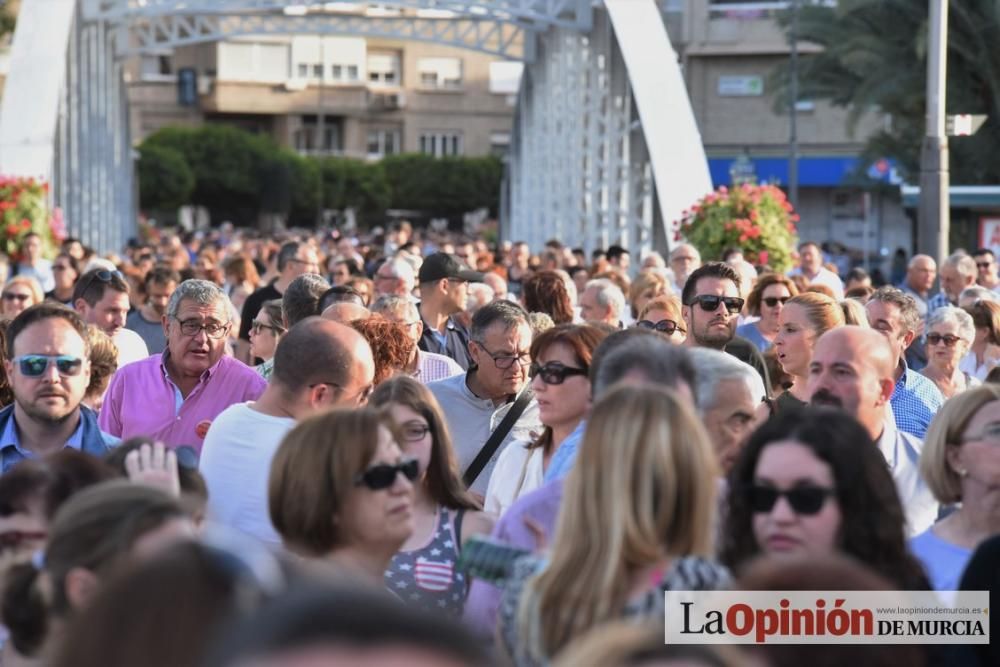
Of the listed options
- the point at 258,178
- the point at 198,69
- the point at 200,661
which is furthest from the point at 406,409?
the point at 198,69

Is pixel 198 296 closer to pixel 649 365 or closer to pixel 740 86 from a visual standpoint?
pixel 649 365

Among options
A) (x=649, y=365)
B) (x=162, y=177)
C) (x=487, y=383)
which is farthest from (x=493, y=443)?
(x=162, y=177)

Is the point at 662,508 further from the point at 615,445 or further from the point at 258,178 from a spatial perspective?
the point at 258,178

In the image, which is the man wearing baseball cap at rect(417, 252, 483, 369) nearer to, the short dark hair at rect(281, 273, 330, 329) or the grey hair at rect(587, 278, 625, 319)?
the grey hair at rect(587, 278, 625, 319)

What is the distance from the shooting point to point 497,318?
8.80 m

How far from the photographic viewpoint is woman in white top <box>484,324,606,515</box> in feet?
22.4

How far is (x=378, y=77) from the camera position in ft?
330

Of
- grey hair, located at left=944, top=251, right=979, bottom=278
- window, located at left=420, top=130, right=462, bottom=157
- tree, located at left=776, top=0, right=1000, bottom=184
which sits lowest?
grey hair, located at left=944, top=251, right=979, bottom=278

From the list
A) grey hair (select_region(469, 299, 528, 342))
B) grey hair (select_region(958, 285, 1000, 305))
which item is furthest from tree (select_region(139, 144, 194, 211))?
grey hair (select_region(469, 299, 528, 342))

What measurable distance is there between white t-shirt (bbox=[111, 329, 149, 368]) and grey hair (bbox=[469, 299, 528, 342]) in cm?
258

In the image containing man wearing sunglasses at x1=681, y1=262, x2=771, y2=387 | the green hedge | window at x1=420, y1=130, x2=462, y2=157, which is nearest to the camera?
man wearing sunglasses at x1=681, y1=262, x2=771, y2=387

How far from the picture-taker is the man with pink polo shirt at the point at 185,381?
341 inches

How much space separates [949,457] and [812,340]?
3032mm

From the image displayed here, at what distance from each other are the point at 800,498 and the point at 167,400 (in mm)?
4774
